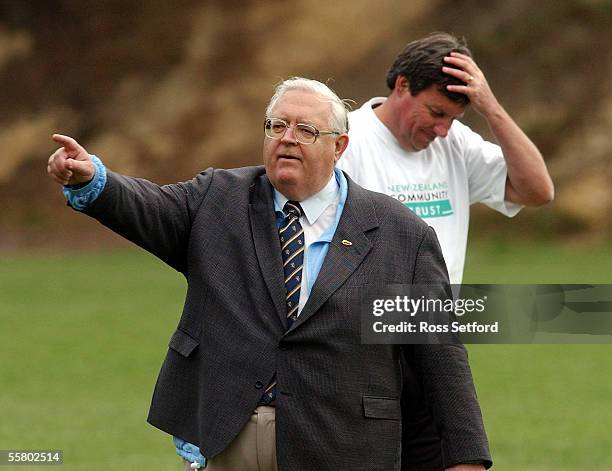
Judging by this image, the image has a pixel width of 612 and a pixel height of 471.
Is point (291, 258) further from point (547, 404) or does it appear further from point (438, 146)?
point (547, 404)

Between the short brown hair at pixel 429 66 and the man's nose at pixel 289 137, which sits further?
the short brown hair at pixel 429 66

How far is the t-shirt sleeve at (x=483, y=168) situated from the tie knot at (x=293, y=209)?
151 centimetres

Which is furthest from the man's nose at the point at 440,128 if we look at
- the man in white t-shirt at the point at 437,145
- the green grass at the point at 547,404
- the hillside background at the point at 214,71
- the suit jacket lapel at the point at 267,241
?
the hillside background at the point at 214,71

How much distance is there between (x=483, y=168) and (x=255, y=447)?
81.1 inches

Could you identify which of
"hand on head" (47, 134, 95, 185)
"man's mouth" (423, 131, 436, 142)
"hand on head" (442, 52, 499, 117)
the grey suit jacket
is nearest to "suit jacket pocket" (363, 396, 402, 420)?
the grey suit jacket

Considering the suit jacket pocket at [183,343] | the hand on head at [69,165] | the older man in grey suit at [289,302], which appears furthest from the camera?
the suit jacket pocket at [183,343]

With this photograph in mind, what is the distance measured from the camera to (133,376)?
12.1 metres

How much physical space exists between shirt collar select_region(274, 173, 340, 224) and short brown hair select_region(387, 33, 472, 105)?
1189mm

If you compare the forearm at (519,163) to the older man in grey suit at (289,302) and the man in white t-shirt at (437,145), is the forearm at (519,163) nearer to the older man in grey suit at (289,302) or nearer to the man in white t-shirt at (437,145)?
the man in white t-shirt at (437,145)

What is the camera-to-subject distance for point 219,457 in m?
4.14

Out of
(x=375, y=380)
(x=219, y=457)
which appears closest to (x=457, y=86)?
(x=375, y=380)

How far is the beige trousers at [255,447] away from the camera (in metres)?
4.06

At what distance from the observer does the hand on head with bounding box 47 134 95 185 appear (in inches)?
150

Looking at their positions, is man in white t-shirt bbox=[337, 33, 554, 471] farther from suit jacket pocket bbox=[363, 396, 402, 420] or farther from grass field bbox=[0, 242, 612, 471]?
grass field bbox=[0, 242, 612, 471]
